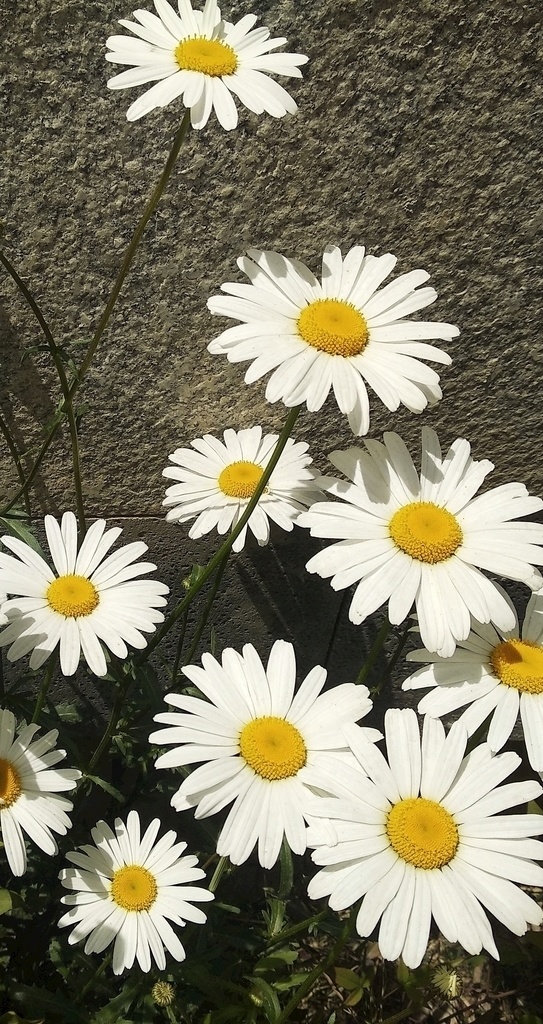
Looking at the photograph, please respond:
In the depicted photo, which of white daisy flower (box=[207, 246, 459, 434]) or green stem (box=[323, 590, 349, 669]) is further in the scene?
green stem (box=[323, 590, 349, 669])

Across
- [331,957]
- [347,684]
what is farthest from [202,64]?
[331,957]

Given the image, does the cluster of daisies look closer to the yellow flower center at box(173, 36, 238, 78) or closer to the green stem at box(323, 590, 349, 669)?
the yellow flower center at box(173, 36, 238, 78)

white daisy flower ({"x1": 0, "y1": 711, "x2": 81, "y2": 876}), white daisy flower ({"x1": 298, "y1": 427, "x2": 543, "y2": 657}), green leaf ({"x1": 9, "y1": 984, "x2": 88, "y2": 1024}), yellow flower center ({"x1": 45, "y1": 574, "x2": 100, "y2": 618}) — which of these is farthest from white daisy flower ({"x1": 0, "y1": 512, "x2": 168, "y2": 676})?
green leaf ({"x1": 9, "y1": 984, "x2": 88, "y2": 1024})

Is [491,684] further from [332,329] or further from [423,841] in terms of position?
[332,329]

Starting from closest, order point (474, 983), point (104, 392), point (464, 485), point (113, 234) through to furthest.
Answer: point (464, 485) → point (113, 234) → point (104, 392) → point (474, 983)

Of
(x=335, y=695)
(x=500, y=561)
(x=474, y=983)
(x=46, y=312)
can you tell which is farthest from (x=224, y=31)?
(x=474, y=983)

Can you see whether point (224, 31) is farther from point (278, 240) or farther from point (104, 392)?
point (104, 392)

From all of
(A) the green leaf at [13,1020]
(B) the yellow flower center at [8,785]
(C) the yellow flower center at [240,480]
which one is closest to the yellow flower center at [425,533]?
(C) the yellow flower center at [240,480]
